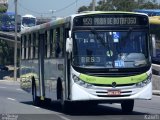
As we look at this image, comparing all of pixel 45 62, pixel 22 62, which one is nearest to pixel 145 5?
pixel 22 62

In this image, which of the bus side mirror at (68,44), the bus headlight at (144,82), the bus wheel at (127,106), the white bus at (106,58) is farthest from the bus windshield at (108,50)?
the bus wheel at (127,106)

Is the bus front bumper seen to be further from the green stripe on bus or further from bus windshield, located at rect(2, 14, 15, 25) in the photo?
bus windshield, located at rect(2, 14, 15, 25)

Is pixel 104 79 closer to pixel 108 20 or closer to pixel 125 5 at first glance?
pixel 108 20

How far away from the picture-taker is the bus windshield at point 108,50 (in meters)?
18.3

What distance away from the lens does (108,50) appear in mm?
18406

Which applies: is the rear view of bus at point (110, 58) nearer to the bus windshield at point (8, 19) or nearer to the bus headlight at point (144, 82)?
the bus headlight at point (144, 82)

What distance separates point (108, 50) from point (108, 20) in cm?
100

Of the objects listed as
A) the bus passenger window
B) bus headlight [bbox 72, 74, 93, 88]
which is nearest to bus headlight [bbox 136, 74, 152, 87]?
bus headlight [bbox 72, 74, 93, 88]

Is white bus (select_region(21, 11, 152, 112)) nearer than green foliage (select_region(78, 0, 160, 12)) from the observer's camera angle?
Yes

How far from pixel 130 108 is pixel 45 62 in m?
3.85

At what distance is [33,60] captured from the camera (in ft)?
81.2

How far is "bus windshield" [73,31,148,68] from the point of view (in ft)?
60.2

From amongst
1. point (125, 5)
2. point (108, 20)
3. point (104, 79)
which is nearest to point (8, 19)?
point (125, 5)

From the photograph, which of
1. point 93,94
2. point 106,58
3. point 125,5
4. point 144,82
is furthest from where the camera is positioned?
point 125,5
